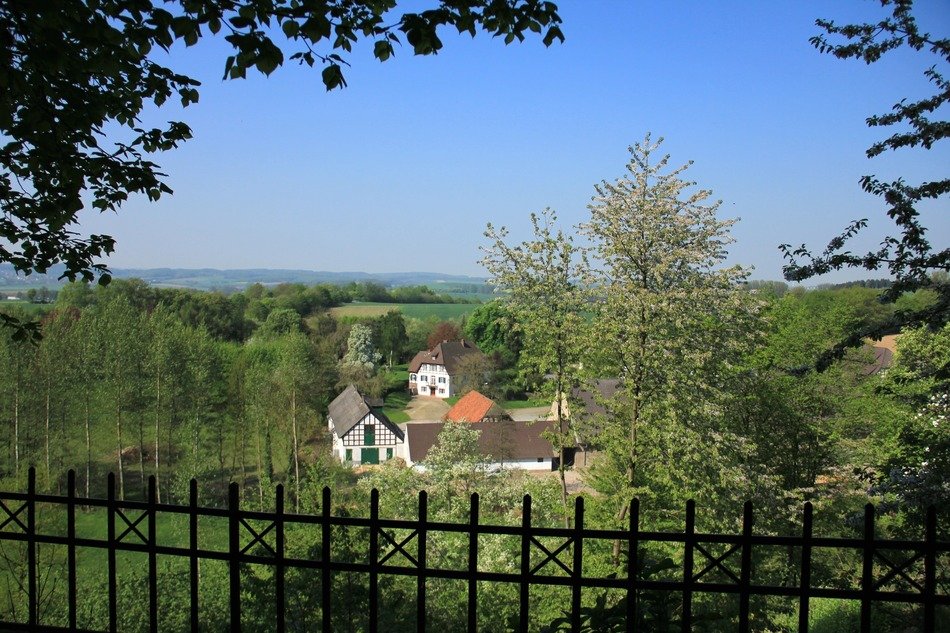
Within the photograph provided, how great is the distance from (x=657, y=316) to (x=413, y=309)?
113 m

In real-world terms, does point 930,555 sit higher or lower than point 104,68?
lower

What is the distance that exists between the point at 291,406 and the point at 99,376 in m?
8.10

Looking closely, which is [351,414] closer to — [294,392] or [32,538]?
[294,392]

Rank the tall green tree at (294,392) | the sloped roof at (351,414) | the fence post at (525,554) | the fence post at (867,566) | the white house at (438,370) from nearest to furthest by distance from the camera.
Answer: the fence post at (867,566)
the fence post at (525,554)
the tall green tree at (294,392)
the sloped roof at (351,414)
the white house at (438,370)

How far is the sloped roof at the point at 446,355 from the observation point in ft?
240

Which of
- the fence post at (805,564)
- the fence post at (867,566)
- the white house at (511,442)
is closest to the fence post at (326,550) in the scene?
the fence post at (805,564)

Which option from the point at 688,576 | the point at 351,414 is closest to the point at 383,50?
the point at 688,576

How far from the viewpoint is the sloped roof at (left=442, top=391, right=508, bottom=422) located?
4572 cm

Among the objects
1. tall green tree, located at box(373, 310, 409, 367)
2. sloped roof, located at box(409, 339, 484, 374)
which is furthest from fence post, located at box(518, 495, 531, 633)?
tall green tree, located at box(373, 310, 409, 367)

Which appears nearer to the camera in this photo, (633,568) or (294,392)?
(633,568)

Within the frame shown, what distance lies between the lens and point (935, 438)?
10.3 meters

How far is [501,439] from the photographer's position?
117 ft

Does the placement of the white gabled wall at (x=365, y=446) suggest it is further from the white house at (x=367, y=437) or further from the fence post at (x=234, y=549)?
the fence post at (x=234, y=549)

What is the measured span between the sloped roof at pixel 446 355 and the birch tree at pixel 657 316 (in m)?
58.1
